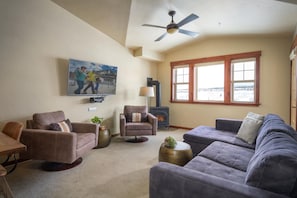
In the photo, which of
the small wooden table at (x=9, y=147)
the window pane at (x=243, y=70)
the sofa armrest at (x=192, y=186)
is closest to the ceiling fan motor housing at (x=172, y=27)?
the window pane at (x=243, y=70)

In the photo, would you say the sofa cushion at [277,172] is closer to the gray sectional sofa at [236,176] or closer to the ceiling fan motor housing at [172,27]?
the gray sectional sofa at [236,176]

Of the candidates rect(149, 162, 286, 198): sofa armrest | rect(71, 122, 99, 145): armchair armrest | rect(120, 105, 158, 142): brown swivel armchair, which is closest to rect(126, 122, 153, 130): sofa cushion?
rect(120, 105, 158, 142): brown swivel armchair

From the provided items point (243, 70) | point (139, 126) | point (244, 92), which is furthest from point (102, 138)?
point (243, 70)

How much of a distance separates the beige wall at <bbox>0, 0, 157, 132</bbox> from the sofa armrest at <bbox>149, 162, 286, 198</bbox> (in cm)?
289

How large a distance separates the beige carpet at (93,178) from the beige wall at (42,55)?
1.09m

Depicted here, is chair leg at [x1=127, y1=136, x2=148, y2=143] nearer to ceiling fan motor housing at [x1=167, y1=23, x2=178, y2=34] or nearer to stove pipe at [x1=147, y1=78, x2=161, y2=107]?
stove pipe at [x1=147, y1=78, x2=161, y2=107]

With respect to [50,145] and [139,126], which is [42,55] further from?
[139,126]

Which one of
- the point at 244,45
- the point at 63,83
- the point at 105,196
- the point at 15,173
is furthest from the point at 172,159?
the point at 244,45

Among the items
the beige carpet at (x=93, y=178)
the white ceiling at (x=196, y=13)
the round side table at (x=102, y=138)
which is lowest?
the beige carpet at (x=93, y=178)

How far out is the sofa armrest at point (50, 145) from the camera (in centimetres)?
262

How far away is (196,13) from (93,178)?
3612 millimetres

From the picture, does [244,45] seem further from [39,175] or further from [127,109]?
[39,175]

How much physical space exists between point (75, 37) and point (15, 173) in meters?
2.84

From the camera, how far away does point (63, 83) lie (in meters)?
3.75
